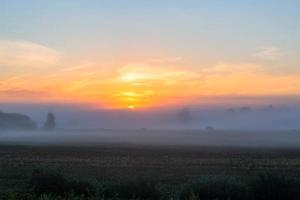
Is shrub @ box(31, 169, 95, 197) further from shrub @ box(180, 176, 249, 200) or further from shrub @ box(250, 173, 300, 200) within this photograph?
shrub @ box(250, 173, 300, 200)

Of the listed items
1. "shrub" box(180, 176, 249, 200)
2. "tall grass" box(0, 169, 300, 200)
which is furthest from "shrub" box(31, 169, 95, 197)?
"shrub" box(180, 176, 249, 200)

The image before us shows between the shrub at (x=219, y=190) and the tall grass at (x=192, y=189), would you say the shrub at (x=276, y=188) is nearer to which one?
the tall grass at (x=192, y=189)

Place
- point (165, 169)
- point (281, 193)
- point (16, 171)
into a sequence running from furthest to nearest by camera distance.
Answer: point (165, 169), point (16, 171), point (281, 193)

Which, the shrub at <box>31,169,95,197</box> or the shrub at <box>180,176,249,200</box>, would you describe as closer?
the shrub at <box>180,176,249,200</box>

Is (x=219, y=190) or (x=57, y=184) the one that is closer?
(x=219, y=190)

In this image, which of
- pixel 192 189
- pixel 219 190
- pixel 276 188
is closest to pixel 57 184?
pixel 192 189

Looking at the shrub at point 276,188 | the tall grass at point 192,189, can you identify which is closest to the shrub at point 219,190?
the tall grass at point 192,189

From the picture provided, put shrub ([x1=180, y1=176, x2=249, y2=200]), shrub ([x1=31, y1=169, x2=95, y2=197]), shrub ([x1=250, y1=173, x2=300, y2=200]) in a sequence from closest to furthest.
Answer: shrub ([x1=250, y1=173, x2=300, y2=200]), shrub ([x1=180, y1=176, x2=249, y2=200]), shrub ([x1=31, y1=169, x2=95, y2=197])

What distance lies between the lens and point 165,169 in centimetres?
4031

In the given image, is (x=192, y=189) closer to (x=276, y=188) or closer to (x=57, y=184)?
(x=276, y=188)

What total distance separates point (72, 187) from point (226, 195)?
224 inches

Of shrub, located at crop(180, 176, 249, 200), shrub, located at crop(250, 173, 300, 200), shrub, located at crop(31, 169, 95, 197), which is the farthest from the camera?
shrub, located at crop(31, 169, 95, 197)

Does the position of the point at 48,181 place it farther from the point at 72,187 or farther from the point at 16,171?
the point at 16,171

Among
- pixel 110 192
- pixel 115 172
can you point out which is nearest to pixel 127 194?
pixel 110 192
